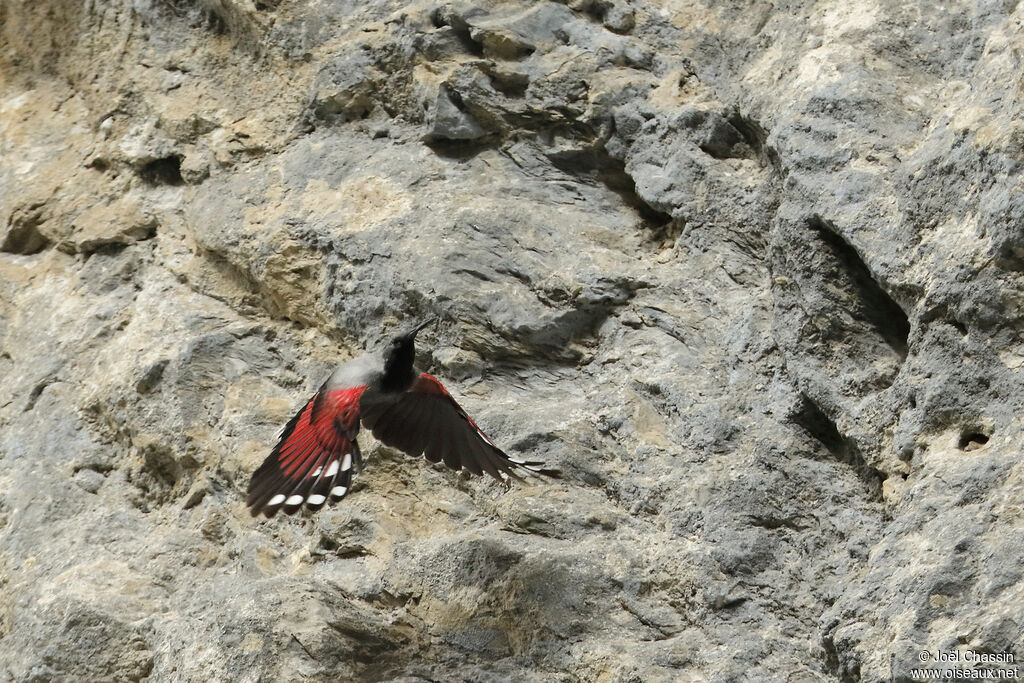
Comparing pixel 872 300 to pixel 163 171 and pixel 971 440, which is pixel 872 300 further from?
pixel 163 171

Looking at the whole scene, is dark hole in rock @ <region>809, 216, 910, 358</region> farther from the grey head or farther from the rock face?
the grey head

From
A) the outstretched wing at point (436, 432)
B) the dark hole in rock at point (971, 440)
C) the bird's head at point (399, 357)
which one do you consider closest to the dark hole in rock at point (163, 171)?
the bird's head at point (399, 357)

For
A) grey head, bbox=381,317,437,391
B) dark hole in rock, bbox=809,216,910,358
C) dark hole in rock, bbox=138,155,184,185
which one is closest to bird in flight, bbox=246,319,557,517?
grey head, bbox=381,317,437,391

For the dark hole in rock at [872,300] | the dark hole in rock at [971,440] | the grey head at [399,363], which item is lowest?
the grey head at [399,363]

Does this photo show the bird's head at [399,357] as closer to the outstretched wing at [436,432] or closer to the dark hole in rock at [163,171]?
the outstretched wing at [436,432]

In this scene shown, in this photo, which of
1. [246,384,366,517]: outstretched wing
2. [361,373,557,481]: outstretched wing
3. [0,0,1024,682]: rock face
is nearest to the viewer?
[0,0,1024,682]: rock face

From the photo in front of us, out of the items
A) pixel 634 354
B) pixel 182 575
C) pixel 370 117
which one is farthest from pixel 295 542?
pixel 370 117

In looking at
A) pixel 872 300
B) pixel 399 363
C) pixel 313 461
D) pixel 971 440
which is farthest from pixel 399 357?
pixel 971 440
